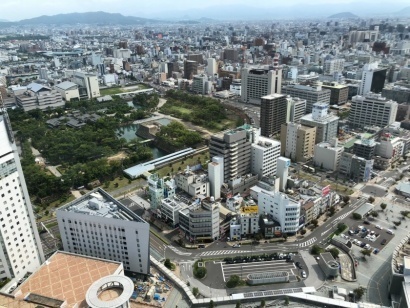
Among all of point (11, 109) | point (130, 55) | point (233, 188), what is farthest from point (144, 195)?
point (130, 55)

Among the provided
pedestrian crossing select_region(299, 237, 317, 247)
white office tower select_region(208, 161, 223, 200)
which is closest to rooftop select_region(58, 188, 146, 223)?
white office tower select_region(208, 161, 223, 200)

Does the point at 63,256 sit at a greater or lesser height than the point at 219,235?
greater

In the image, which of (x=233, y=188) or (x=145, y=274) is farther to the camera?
(x=233, y=188)

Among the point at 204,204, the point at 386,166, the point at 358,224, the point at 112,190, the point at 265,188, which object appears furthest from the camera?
the point at 386,166

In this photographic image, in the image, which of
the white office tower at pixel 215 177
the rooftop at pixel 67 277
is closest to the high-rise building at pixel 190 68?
the white office tower at pixel 215 177

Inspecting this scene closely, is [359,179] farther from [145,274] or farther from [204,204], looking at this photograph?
[145,274]

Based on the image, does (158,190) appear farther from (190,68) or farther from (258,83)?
(190,68)

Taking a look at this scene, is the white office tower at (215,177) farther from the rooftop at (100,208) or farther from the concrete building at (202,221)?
the rooftop at (100,208)
